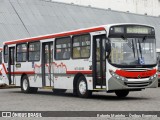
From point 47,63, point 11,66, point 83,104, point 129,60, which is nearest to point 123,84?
point 129,60

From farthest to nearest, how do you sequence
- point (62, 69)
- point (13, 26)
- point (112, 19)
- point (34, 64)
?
point (112, 19) → point (13, 26) → point (34, 64) → point (62, 69)

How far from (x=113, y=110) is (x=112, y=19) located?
3979 cm

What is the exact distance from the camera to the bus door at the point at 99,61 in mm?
17250

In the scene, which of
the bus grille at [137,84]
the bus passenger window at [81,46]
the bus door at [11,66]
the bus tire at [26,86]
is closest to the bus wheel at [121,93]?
the bus grille at [137,84]

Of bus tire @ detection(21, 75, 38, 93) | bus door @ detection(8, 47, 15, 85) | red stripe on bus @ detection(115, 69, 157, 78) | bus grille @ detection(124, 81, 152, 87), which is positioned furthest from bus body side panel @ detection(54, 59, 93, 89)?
bus door @ detection(8, 47, 15, 85)

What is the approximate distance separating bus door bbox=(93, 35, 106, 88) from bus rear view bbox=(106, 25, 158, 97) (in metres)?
0.45

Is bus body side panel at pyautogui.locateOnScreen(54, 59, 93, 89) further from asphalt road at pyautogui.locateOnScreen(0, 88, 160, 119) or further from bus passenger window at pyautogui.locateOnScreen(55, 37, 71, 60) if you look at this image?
asphalt road at pyautogui.locateOnScreen(0, 88, 160, 119)

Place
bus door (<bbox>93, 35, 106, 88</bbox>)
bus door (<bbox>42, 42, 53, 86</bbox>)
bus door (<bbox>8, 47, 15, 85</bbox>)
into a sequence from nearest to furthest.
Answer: bus door (<bbox>93, 35, 106, 88</bbox>)
bus door (<bbox>42, 42, 53, 86</bbox>)
bus door (<bbox>8, 47, 15, 85</bbox>)

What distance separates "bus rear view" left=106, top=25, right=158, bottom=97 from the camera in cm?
1672

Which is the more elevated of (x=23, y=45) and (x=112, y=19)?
(x=112, y=19)

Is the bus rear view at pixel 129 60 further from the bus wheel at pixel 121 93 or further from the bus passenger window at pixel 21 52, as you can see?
the bus passenger window at pixel 21 52

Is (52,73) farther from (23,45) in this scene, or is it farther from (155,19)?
(155,19)

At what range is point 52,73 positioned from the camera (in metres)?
20.7

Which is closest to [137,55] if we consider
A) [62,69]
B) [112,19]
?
[62,69]
